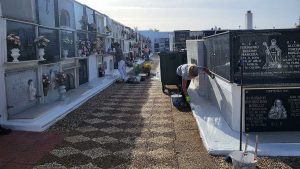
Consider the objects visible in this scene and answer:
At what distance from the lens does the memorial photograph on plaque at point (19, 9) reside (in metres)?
8.41

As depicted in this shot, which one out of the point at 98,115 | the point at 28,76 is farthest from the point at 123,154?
the point at 28,76

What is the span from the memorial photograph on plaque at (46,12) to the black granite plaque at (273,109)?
6.55 metres

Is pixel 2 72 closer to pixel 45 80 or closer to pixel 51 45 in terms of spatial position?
pixel 45 80

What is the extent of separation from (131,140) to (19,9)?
15.5ft

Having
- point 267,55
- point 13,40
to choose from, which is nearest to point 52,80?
point 13,40

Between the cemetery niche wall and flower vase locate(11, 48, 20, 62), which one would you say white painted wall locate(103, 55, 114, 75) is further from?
the cemetery niche wall

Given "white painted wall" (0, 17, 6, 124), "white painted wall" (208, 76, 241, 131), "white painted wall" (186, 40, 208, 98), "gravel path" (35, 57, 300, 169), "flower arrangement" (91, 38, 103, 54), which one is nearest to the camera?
"gravel path" (35, 57, 300, 169)

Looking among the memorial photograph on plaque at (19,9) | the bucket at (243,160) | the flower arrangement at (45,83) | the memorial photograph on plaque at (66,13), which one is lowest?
the bucket at (243,160)

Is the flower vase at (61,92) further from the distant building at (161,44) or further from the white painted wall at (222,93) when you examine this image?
the distant building at (161,44)

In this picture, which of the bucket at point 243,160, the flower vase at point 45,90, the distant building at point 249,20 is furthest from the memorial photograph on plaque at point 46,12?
the distant building at point 249,20

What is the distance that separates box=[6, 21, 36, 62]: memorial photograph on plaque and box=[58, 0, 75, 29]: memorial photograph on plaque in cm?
274

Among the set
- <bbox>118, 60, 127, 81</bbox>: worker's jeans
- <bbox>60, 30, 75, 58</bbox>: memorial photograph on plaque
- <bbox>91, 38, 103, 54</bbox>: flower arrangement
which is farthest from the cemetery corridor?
<bbox>118, 60, 127, 81</bbox>: worker's jeans

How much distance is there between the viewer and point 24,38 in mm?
9258

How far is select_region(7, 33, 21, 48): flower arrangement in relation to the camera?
819cm
